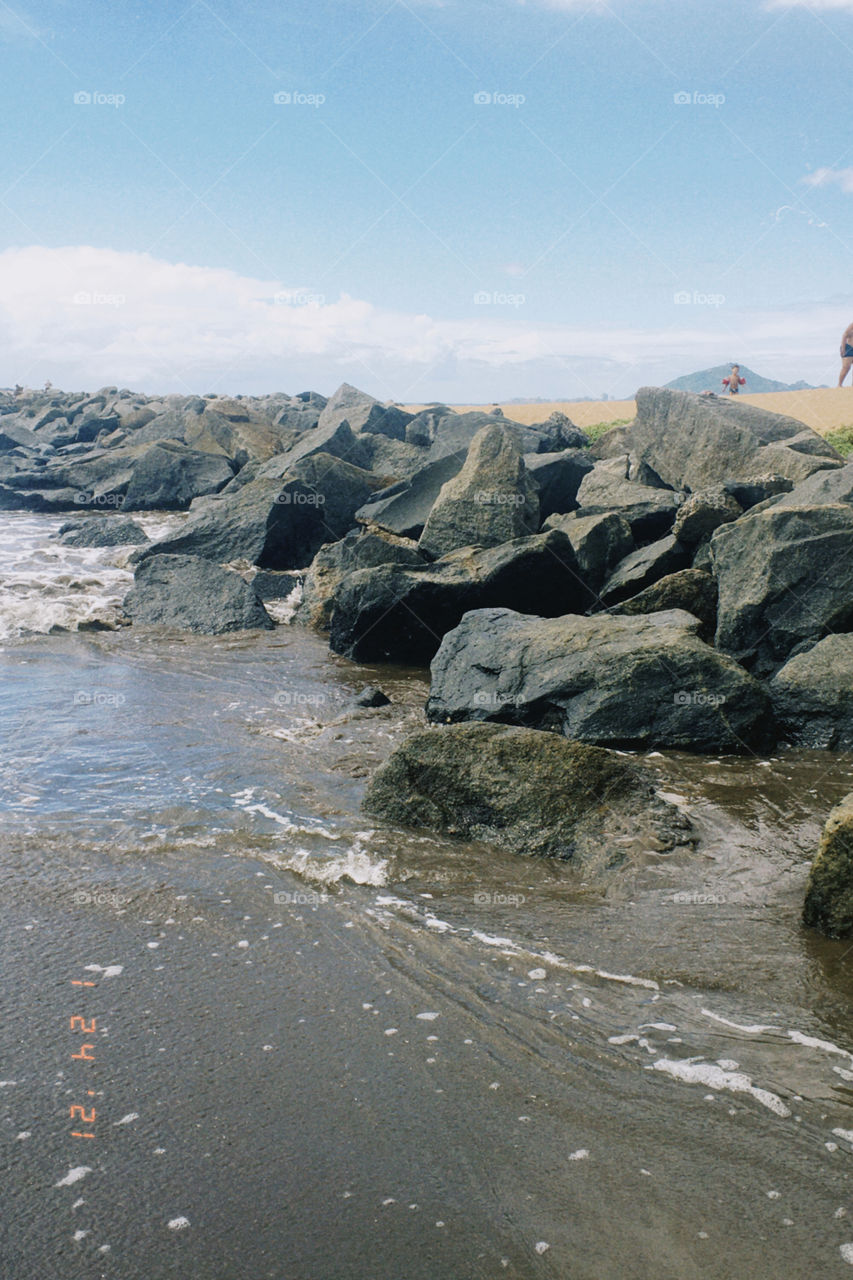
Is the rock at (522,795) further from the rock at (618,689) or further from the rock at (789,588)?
the rock at (789,588)

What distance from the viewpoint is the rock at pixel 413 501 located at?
12.2 meters

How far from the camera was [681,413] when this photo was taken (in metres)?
12.5

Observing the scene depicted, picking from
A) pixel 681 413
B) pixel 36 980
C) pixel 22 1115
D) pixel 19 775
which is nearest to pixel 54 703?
pixel 19 775

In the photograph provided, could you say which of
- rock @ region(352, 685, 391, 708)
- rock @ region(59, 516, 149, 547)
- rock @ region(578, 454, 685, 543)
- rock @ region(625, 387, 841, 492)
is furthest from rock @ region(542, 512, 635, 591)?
rock @ region(59, 516, 149, 547)

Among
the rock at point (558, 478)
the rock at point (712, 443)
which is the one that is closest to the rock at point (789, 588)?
the rock at point (712, 443)

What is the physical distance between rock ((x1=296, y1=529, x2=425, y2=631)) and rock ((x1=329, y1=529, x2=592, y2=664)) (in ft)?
3.84

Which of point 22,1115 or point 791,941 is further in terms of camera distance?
point 791,941

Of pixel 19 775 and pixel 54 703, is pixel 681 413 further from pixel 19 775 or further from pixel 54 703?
pixel 19 775

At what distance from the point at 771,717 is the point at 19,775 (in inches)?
195
